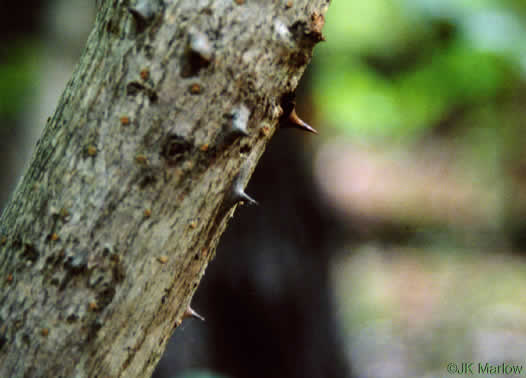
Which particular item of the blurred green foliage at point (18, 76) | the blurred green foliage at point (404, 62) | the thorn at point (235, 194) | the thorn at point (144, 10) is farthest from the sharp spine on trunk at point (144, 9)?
the blurred green foliage at point (18, 76)

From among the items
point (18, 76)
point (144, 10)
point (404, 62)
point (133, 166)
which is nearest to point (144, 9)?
point (144, 10)

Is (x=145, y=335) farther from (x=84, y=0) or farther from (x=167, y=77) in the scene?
(x=84, y=0)

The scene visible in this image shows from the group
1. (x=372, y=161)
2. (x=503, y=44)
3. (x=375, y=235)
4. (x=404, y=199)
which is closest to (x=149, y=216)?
(x=503, y=44)

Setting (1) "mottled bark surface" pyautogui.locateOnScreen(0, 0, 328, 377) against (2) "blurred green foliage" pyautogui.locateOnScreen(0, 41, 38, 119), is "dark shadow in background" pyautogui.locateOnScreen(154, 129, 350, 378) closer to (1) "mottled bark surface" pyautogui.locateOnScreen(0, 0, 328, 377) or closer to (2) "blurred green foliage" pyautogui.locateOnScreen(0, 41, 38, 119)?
(2) "blurred green foliage" pyautogui.locateOnScreen(0, 41, 38, 119)

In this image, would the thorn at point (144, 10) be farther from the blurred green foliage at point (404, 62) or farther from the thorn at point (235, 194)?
the blurred green foliage at point (404, 62)

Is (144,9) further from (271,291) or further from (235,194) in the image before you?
(271,291)

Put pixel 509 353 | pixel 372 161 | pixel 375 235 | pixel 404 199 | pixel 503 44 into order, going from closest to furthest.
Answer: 1. pixel 503 44
2. pixel 509 353
3. pixel 375 235
4. pixel 404 199
5. pixel 372 161
